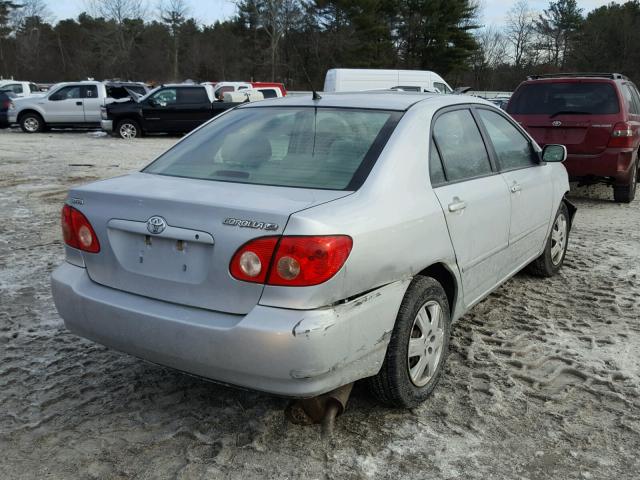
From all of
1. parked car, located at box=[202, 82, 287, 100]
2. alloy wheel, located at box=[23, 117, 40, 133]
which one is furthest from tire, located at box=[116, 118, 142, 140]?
alloy wheel, located at box=[23, 117, 40, 133]

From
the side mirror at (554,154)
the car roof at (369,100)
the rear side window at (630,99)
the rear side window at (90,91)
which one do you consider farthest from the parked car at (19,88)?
the side mirror at (554,154)

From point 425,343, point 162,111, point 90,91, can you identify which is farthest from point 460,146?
point 90,91

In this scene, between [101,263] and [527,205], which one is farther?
[527,205]

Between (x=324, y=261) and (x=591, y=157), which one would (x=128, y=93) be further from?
(x=324, y=261)

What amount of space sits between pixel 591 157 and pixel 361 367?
6631 millimetres

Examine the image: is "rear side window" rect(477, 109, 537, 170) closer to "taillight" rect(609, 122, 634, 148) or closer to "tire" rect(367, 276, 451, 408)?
"tire" rect(367, 276, 451, 408)

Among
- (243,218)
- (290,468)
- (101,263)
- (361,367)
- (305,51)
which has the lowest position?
(290,468)

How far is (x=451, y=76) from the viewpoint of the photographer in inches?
2163

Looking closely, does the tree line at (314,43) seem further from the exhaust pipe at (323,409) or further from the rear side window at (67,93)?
the exhaust pipe at (323,409)

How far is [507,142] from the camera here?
4.31 m

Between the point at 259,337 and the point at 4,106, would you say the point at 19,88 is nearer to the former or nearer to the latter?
the point at 4,106

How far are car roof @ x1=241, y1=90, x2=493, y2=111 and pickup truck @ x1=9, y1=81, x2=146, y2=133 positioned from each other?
18.7 m

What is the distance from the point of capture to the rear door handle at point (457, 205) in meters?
3.17

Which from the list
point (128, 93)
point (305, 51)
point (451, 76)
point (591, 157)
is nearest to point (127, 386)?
point (591, 157)
